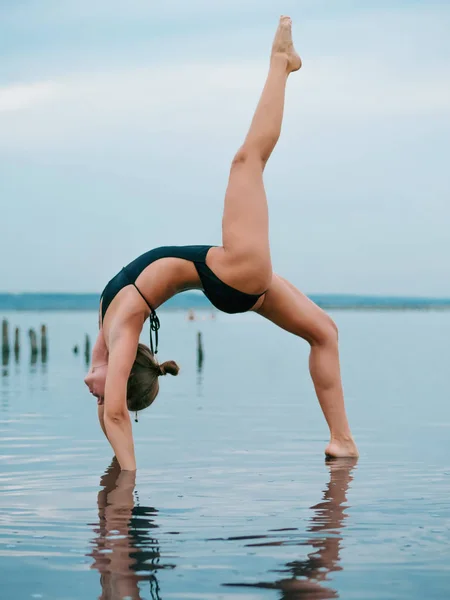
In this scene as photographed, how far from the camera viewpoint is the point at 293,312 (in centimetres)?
926

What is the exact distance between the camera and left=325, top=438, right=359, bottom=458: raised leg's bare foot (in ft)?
32.7

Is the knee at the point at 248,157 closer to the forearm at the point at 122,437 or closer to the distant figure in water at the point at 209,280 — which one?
the distant figure in water at the point at 209,280

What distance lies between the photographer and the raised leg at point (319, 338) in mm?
9156

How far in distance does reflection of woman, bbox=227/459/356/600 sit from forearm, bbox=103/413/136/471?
5.45 ft

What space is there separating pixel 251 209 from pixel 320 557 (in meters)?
3.54

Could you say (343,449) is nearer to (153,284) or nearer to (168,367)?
(168,367)

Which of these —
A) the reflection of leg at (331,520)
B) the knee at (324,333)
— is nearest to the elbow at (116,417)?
the reflection of leg at (331,520)

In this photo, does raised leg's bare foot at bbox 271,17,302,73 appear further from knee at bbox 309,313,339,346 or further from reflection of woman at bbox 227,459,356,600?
reflection of woman at bbox 227,459,356,600

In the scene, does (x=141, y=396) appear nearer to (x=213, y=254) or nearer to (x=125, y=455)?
(x=125, y=455)

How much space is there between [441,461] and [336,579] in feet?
16.6

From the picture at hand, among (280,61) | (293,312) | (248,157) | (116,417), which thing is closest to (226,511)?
(116,417)

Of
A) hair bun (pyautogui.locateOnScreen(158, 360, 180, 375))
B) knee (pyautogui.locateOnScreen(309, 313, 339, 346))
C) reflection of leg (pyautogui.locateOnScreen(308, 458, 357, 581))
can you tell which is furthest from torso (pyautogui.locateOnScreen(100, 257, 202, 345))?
reflection of leg (pyautogui.locateOnScreen(308, 458, 357, 581))

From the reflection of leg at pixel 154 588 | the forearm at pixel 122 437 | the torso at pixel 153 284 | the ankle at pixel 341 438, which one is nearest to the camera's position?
the reflection of leg at pixel 154 588

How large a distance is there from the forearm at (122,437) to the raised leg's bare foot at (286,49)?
307 cm
